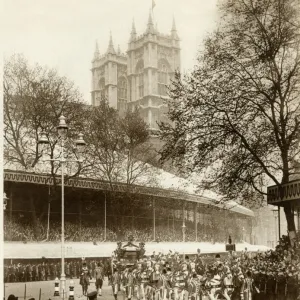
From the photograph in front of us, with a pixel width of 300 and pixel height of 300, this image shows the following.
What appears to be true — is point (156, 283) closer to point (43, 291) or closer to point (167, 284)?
point (167, 284)

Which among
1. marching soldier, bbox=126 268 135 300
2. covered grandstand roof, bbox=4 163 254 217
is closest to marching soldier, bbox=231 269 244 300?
marching soldier, bbox=126 268 135 300

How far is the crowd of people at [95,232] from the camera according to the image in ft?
67.1

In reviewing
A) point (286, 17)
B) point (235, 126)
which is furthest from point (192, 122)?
point (286, 17)

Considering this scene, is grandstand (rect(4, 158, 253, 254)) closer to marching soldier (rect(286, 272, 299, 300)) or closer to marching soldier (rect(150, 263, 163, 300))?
marching soldier (rect(150, 263, 163, 300))

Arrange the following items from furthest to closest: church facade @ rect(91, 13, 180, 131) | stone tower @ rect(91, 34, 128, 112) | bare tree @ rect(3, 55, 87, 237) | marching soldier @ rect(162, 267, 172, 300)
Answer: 1. stone tower @ rect(91, 34, 128, 112)
2. church facade @ rect(91, 13, 180, 131)
3. bare tree @ rect(3, 55, 87, 237)
4. marching soldier @ rect(162, 267, 172, 300)

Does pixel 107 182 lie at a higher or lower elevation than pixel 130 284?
higher

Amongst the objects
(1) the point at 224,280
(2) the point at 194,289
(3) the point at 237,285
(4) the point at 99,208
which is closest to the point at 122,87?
(4) the point at 99,208

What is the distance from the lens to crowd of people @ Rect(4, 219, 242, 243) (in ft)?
67.1

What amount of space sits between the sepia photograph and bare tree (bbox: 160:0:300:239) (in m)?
0.04

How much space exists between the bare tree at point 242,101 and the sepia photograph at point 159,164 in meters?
0.04

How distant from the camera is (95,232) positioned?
2314 cm

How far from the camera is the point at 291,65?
1115 centimetres

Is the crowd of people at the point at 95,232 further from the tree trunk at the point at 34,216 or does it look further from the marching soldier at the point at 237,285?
the marching soldier at the point at 237,285

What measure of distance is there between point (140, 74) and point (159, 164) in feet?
27.9
